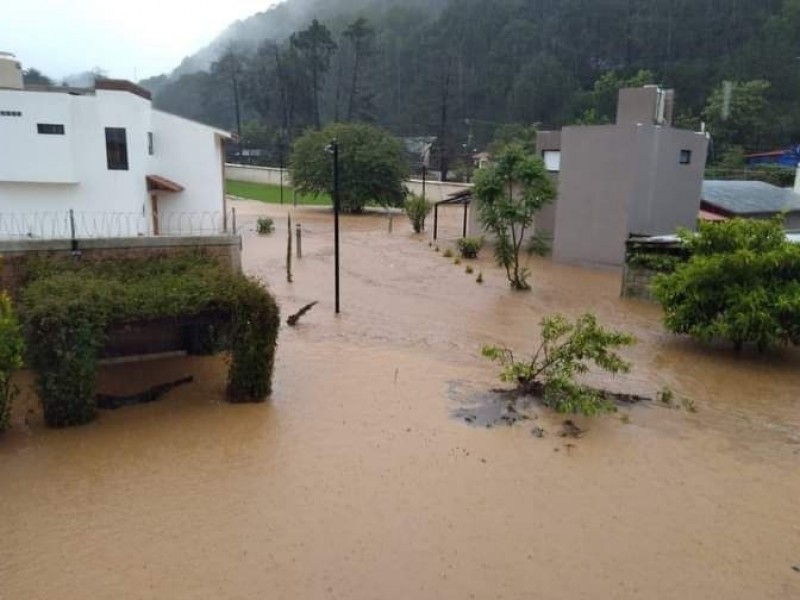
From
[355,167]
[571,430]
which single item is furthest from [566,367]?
[355,167]

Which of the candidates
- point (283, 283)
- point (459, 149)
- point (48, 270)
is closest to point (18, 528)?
point (48, 270)

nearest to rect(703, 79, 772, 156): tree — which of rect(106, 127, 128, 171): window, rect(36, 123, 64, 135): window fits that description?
rect(106, 127, 128, 171): window

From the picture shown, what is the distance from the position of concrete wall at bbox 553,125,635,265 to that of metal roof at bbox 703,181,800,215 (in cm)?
631

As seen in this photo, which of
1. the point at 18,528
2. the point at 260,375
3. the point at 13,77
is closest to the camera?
the point at 18,528

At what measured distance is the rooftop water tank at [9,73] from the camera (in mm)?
20266

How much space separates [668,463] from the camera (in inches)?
296

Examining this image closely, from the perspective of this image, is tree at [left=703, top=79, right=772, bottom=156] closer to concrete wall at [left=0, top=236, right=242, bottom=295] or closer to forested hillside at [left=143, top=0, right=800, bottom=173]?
forested hillside at [left=143, top=0, right=800, bottom=173]

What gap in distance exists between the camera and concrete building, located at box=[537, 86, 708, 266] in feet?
70.7

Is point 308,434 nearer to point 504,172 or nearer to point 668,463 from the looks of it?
point 668,463

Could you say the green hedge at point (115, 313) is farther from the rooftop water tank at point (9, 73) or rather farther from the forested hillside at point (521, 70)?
the forested hillside at point (521, 70)

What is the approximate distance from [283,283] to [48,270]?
915cm

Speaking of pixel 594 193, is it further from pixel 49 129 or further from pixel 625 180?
pixel 49 129

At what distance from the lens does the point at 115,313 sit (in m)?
8.04

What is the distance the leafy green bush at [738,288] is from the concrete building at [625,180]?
31.2ft
